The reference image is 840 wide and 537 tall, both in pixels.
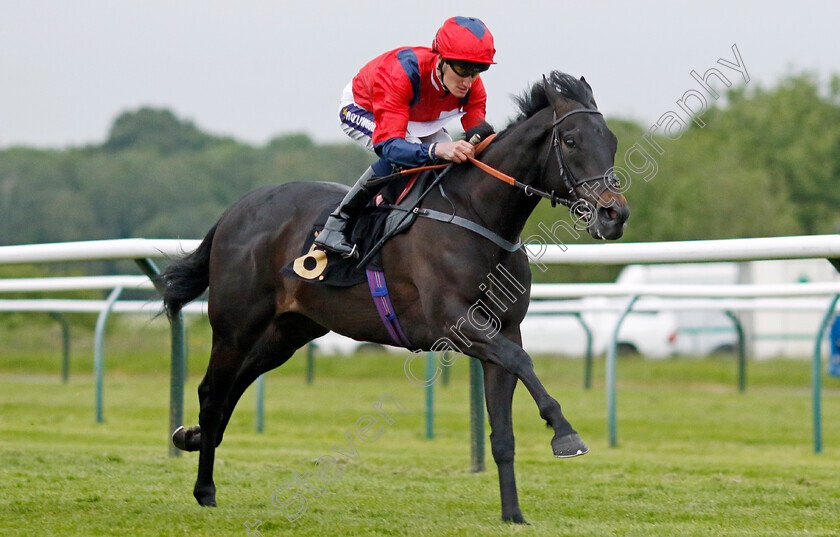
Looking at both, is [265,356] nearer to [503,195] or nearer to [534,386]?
[503,195]

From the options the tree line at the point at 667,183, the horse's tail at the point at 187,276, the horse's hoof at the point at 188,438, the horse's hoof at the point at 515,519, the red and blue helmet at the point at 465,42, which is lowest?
the horse's hoof at the point at 515,519

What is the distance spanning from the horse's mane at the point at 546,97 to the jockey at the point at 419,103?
211mm

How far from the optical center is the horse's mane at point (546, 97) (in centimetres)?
442

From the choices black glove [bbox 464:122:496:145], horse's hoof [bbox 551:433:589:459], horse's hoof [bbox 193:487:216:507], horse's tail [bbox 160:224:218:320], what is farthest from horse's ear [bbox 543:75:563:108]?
horse's hoof [bbox 193:487:216:507]

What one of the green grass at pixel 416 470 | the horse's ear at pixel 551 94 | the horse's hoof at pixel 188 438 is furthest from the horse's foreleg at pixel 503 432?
the horse's hoof at pixel 188 438

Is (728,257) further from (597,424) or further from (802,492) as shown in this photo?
(597,424)

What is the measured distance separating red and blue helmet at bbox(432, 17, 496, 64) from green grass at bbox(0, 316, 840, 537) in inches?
80.7

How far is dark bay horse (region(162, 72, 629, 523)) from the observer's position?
13.9ft

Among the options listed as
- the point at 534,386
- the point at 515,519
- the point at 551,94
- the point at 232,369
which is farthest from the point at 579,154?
the point at 232,369

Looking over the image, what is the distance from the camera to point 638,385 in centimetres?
1642

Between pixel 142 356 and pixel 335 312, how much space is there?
44.5ft

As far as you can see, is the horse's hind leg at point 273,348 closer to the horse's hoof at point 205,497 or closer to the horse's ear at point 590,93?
the horse's hoof at point 205,497

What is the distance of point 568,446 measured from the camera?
12.9 ft

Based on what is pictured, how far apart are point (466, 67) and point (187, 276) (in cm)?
214
